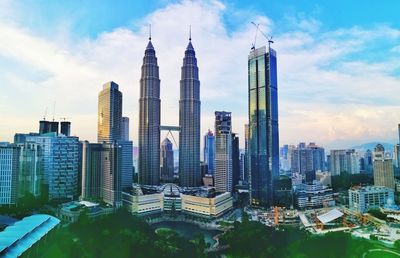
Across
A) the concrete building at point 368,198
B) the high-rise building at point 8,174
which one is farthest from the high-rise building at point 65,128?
the concrete building at point 368,198

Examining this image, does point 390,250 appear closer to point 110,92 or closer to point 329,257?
point 329,257

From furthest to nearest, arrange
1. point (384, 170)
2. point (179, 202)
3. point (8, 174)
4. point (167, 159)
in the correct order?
point (167, 159) < point (384, 170) < point (179, 202) < point (8, 174)

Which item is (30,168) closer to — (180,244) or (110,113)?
(110,113)

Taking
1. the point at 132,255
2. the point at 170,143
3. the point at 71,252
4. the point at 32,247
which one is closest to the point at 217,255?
the point at 132,255

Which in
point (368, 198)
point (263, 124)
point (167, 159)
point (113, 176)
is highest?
point (263, 124)

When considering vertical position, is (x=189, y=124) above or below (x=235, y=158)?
above

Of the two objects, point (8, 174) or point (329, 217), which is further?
point (8, 174)

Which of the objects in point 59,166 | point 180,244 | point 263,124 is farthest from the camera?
point 263,124

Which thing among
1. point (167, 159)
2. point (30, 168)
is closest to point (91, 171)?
point (30, 168)
